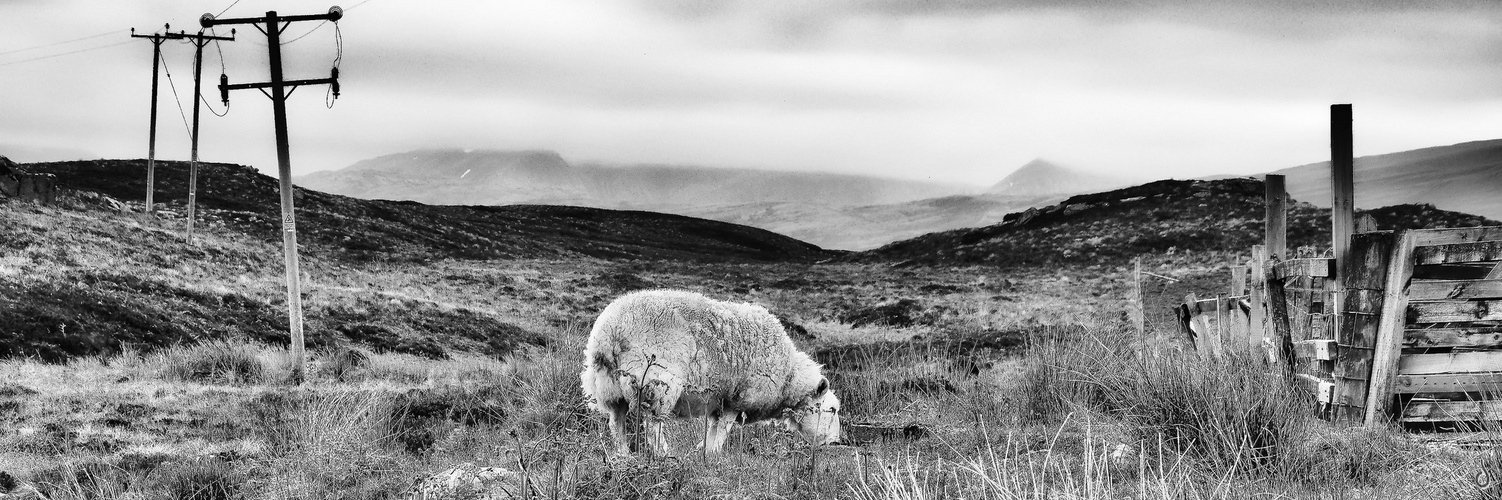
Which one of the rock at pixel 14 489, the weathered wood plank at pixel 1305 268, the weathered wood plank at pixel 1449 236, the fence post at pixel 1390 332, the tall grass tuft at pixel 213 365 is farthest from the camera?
the tall grass tuft at pixel 213 365

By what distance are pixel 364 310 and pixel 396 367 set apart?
1158 centimetres

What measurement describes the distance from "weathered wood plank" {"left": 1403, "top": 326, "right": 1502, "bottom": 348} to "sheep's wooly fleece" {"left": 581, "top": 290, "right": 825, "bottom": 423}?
4506mm

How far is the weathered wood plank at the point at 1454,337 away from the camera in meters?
7.44

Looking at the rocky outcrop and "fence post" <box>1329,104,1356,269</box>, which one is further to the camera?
the rocky outcrop

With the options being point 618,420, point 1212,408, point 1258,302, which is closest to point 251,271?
point 618,420

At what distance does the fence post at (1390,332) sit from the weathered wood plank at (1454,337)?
0.14m

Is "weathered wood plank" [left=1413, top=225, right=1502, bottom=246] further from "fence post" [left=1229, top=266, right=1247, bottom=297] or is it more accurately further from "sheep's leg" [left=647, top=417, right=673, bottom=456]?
"fence post" [left=1229, top=266, right=1247, bottom=297]

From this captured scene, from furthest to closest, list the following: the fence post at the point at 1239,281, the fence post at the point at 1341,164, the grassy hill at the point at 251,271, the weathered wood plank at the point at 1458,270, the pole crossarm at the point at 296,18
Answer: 1. the grassy hill at the point at 251,271
2. the pole crossarm at the point at 296,18
3. the fence post at the point at 1239,281
4. the fence post at the point at 1341,164
5. the weathered wood plank at the point at 1458,270

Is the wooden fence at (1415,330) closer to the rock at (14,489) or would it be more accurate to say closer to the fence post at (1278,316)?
the fence post at (1278,316)

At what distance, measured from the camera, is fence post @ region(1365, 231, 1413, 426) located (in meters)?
7.27

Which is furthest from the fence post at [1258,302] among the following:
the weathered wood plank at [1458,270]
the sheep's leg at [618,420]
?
the sheep's leg at [618,420]

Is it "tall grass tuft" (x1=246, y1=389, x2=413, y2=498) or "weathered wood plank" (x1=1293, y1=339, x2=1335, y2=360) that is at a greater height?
"weathered wood plank" (x1=1293, y1=339, x2=1335, y2=360)

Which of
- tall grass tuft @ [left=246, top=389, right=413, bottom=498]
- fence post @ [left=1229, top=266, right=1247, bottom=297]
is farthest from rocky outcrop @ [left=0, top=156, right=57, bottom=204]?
fence post @ [left=1229, top=266, right=1247, bottom=297]

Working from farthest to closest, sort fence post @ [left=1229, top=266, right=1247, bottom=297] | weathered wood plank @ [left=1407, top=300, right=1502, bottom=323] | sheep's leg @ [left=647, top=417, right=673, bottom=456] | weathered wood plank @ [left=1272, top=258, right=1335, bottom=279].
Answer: fence post @ [left=1229, top=266, right=1247, bottom=297] < weathered wood plank @ [left=1272, top=258, right=1335, bottom=279] < weathered wood plank @ [left=1407, top=300, right=1502, bottom=323] < sheep's leg @ [left=647, top=417, right=673, bottom=456]
